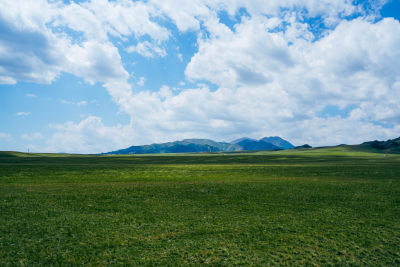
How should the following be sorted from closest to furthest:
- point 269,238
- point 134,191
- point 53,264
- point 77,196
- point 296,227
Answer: point 53,264 < point 269,238 < point 296,227 < point 77,196 < point 134,191

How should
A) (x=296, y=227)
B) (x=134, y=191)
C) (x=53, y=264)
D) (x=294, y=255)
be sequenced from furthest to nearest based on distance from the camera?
1. (x=134, y=191)
2. (x=296, y=227)
3. (x=294, y=255)
4. (x=53, y=264)

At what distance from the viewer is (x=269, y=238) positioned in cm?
1622

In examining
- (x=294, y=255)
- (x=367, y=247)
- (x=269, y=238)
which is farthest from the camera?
(x=269, y=238)

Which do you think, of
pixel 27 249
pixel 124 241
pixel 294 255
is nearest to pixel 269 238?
pixel 294 255

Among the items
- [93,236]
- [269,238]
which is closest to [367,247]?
[269,238]

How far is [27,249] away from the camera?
14328mm

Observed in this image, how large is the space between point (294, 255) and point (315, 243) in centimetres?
255

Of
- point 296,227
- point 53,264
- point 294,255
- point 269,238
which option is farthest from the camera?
point 296,227

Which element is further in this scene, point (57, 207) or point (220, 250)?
point (57, 207)

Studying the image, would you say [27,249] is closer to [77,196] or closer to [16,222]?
[16,222]

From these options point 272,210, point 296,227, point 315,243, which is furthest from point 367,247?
point 272,210

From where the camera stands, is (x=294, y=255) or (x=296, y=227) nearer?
(x=294, y=255)

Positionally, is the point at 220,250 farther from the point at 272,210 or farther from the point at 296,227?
the point at 272,210

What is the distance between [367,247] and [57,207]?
2661cm
